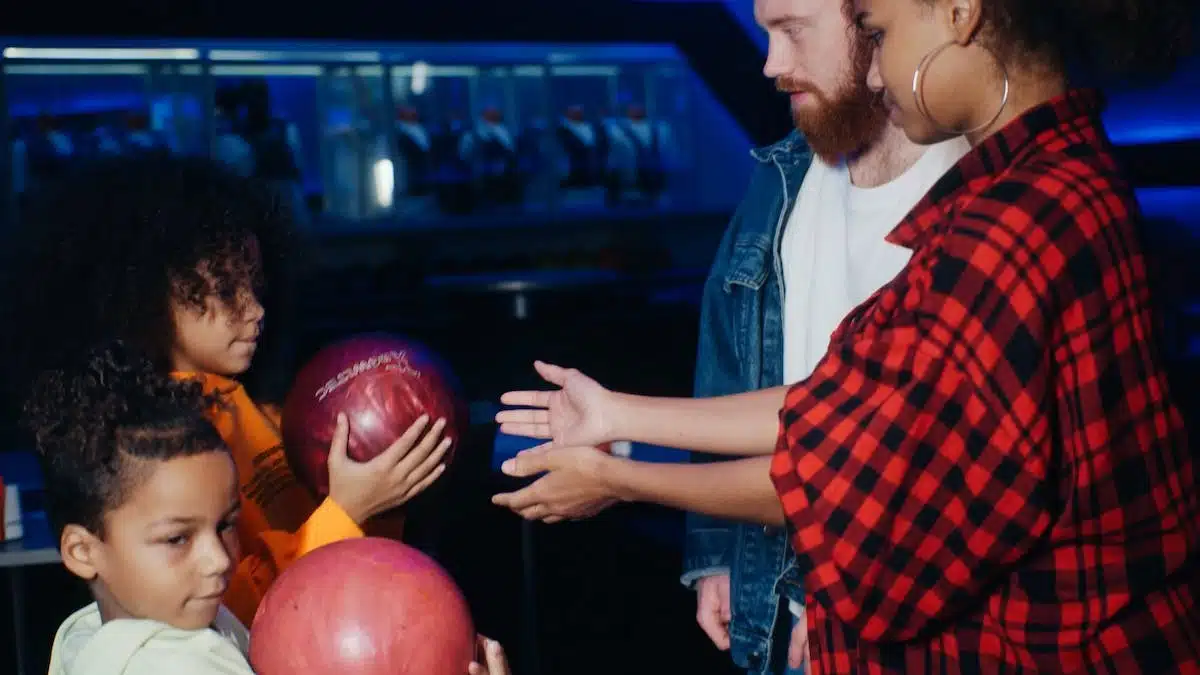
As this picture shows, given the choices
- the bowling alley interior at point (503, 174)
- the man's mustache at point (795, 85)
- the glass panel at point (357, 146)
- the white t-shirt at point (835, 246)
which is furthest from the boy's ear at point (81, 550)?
the glass panel at point (357, 146)

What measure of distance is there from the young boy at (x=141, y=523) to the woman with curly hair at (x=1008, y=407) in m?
0.70

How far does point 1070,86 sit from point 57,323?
1.52 metres

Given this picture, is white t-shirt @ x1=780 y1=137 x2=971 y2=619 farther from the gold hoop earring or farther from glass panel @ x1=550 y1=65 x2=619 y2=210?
glass panel @ x1=550 y1=65 x2=619 y2=210

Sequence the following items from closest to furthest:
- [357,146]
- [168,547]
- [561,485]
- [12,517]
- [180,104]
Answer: [168,547], [561,485], [12,517], [180,104], [357,146]

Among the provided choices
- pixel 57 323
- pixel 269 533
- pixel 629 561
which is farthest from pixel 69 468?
pixel 629 561

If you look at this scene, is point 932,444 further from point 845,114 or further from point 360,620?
point 845,114

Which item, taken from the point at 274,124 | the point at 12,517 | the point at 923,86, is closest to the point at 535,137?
the point at 274,124

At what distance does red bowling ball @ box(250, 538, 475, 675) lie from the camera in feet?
4.60

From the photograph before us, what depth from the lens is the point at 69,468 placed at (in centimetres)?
158

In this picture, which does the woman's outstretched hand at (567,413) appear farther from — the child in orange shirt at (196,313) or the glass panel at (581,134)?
the glass panel at (581,134)

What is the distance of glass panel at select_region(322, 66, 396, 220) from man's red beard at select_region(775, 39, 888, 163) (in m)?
4.74

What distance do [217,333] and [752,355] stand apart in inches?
30.5

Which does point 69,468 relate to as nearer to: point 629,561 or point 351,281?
point 629,561

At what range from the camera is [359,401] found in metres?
1.86
